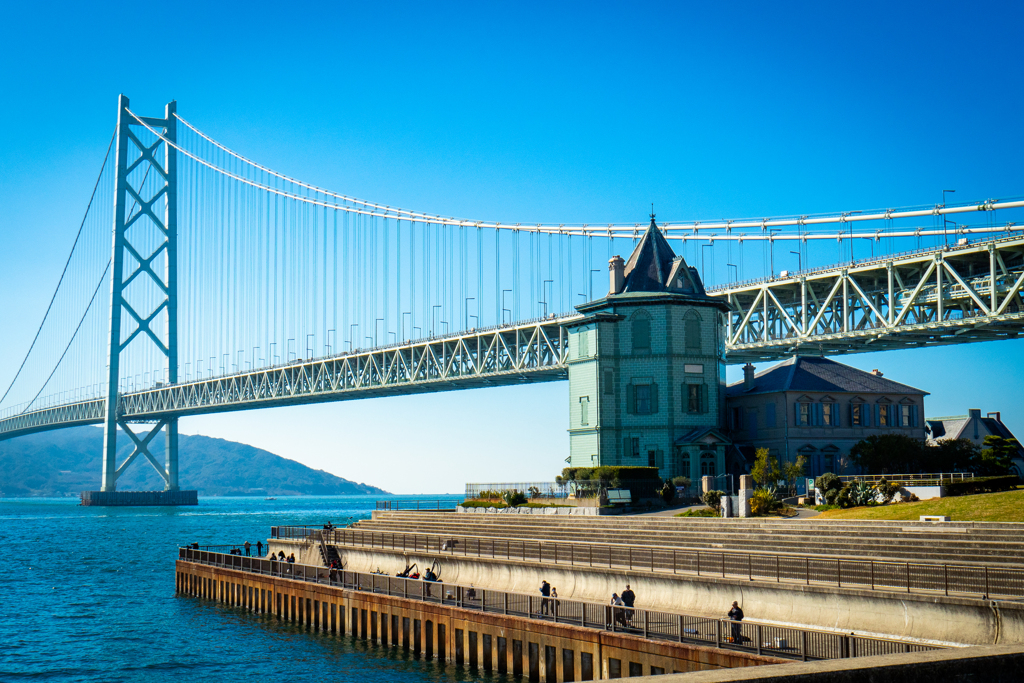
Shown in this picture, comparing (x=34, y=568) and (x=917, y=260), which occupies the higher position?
(x=917, y=260)

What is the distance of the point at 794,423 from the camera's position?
48.9 metres

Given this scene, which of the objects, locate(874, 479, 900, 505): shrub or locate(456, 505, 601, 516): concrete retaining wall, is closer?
locate(874, 479, 900, 505): shrub

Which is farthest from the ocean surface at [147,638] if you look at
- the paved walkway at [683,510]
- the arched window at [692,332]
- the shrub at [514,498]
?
the arched window at [692,332]

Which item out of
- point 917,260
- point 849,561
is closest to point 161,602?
point 849,561

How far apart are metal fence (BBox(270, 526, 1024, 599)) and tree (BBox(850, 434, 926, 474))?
2003 centimetres

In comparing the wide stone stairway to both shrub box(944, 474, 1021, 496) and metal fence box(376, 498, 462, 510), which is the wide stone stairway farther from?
metal fence box(376, 498, 462, 510)

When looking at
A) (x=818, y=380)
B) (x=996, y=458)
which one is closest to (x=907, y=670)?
(x=818, y=380)

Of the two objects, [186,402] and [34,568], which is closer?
[34,568]

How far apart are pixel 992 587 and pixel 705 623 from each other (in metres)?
6.12

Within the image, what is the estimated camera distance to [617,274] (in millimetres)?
52500

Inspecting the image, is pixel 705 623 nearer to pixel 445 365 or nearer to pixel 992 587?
pixel 992 587

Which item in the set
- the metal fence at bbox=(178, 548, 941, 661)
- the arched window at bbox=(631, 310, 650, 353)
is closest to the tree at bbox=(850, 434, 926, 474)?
the arched window at bbox=(631, 310, 650, 353)

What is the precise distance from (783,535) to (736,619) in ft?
25.7

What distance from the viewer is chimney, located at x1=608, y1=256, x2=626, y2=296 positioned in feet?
171
